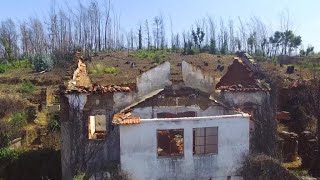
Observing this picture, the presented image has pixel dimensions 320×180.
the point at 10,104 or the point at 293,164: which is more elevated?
the point at 10,104

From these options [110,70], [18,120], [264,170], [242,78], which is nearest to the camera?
[264,170]

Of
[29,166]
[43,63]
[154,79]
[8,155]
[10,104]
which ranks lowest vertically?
[29,166]

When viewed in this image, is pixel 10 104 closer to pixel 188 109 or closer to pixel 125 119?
pixel 125 119

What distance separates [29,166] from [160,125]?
988 cm

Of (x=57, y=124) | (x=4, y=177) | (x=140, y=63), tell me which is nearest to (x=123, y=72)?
(x=140, y=63)

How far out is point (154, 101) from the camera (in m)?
16.2

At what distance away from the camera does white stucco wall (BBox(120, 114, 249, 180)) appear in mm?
14625

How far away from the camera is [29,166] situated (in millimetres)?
20922

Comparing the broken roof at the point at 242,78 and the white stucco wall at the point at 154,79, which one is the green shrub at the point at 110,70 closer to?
the broken roof at the point at 242,78

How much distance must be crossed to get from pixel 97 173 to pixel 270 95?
27.6 ft

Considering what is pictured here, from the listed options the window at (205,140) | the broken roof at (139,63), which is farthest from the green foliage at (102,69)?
the window at (205,140)

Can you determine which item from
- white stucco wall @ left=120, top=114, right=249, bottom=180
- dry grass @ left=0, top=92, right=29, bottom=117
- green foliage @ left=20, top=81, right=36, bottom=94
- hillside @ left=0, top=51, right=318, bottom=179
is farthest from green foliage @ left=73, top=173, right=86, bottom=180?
green foliage @ left=20, top=81, right=36, bottom=94

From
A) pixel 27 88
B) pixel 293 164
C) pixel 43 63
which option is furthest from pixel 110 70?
pixel 293 164

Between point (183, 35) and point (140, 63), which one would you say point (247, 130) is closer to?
point (140, 63)
